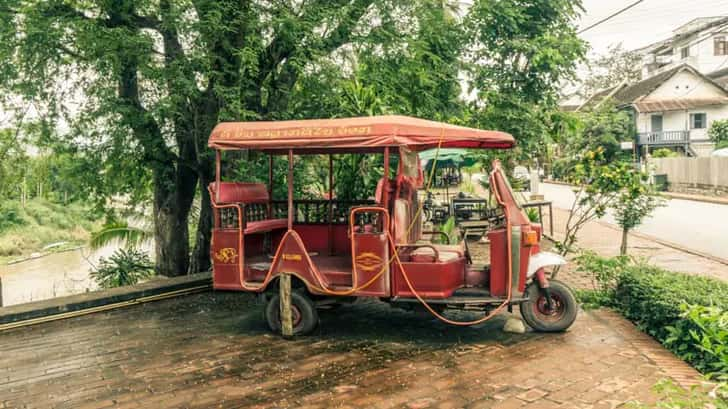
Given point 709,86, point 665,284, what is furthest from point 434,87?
point 709,86

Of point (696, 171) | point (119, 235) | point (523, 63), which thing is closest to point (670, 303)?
point (523, 63)

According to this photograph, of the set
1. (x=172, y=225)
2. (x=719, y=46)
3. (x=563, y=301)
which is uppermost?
(x=719, y=46)

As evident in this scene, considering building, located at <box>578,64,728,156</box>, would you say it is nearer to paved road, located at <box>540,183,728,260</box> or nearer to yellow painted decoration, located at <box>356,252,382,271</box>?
paved road, located at <box>540,183,728,260</box>

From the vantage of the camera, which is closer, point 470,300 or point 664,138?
point 470,300

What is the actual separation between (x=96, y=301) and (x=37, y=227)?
2367 centimetres

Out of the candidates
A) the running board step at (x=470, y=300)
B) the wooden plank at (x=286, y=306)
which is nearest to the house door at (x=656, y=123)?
the running board step at (x=470, y=300)

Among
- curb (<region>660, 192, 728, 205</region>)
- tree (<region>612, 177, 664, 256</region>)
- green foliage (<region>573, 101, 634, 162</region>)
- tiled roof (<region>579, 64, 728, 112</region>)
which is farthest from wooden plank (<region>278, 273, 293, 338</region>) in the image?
tiled roof (<region>579, 64, 728, 112</region>)

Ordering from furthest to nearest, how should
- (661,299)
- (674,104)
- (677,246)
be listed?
1. (674,104)
2. (677,246)
3. (661,299)

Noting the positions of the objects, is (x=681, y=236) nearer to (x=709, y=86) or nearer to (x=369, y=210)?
(x=369, y=210)

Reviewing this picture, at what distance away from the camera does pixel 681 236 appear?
602 inches

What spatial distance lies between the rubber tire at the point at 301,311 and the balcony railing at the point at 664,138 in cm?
3984

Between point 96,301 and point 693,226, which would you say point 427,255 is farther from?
point 693,226

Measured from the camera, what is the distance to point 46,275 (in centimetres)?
2122

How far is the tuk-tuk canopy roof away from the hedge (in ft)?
7.42
